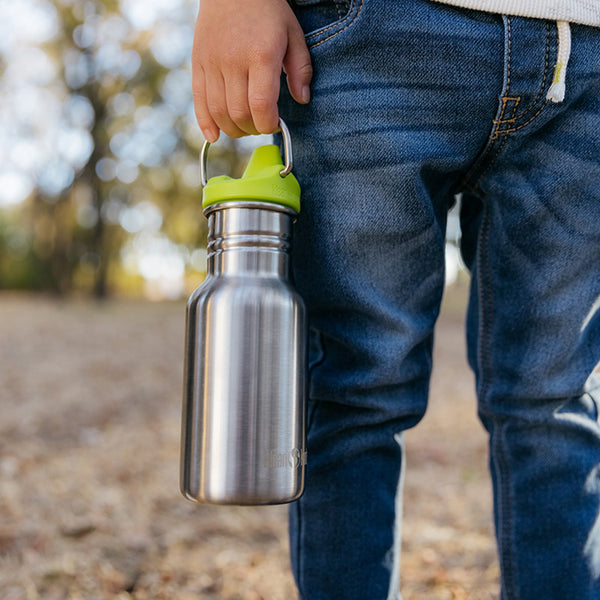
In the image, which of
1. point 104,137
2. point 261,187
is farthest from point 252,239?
point 104,137

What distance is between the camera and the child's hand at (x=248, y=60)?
690 millimetres

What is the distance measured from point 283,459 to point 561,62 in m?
0.56

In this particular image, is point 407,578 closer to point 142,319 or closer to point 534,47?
point 534,47

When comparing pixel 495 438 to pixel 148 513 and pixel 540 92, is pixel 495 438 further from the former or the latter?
pixel 148 513

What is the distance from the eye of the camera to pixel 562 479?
0.84 metres

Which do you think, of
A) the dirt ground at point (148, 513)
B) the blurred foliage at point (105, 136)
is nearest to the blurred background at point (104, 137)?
the blurred foliage at point (105, 136)

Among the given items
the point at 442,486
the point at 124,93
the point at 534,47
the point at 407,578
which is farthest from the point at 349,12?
the point at 124,93

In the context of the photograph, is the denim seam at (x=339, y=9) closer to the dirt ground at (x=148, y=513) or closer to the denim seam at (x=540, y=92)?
the denim seam at (x=540, y=92)

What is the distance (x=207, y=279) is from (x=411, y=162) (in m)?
0.28

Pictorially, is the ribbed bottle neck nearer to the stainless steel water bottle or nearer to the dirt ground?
the stainless steel water bottle

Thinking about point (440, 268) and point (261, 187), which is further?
point (440, 268)

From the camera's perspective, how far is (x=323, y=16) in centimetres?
73

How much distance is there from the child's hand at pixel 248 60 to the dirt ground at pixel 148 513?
98 cm

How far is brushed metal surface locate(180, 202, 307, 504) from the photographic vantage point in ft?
2.24
